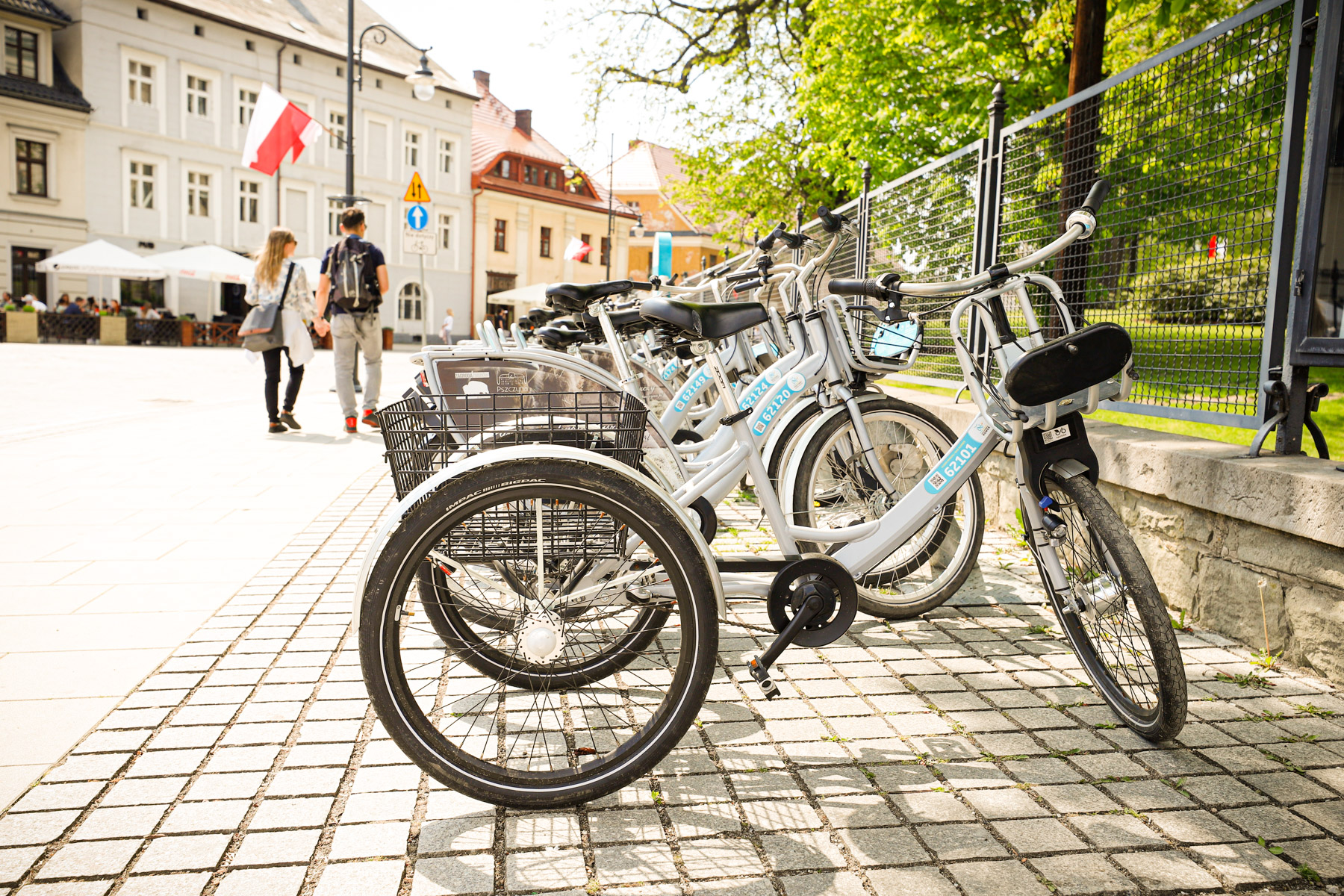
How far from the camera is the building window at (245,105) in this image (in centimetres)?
3878

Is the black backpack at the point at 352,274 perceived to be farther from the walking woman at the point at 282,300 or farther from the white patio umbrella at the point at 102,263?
the white patio umbrella at the point at 102,263

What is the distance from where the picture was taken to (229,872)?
2.17 meters

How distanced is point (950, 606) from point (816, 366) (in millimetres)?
1303

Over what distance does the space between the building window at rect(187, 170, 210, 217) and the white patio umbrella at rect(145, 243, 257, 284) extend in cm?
708

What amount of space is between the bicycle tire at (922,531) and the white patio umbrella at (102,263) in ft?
99.5

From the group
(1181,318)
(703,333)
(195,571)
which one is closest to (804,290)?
(703,333)

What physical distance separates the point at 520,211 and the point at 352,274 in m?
43.1

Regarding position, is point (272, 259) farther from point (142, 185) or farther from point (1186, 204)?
point (142, 185)

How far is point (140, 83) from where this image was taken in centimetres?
3588

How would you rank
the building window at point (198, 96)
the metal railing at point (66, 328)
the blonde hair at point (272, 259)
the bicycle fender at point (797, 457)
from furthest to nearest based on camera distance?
the building window at point (198, 96) < the metal railing at point (66, 328) < the blonde hair at point (272, 259) < the bicycle fender at point (797, 457)

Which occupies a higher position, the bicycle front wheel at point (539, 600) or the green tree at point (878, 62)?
the green tree at point (878, 62)

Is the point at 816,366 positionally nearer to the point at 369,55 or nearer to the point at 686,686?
the point at 686,686

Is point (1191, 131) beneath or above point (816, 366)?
above

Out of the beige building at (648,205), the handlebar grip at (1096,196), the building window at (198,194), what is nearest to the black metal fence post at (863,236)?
the handlebar grip at (1096,196)
